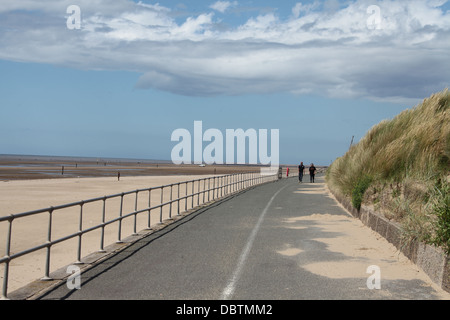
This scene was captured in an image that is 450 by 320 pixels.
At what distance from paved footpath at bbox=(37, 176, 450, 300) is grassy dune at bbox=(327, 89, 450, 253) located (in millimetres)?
781

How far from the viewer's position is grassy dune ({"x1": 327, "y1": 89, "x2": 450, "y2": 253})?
9.16 metres

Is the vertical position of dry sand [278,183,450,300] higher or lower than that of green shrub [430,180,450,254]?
lower

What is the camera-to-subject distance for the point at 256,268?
29.3ft

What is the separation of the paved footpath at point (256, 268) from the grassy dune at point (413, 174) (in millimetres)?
Result: 781

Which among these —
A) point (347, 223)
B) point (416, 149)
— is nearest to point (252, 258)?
point (347, 223)

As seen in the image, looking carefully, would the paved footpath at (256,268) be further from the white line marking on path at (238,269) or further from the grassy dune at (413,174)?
the grassy dune at (413,174)

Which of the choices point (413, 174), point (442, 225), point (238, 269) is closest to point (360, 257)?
point (442, 225)

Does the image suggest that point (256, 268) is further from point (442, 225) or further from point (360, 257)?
point (442, 225)

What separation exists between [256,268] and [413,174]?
7.20 m

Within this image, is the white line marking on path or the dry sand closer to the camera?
the white line marking on path

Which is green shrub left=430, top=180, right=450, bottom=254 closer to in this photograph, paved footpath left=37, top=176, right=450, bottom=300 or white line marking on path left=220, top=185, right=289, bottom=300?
paved footpath left=37, top=176, right=450, bottom=300

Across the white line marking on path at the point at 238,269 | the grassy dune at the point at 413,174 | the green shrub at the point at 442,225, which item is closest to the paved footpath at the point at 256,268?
the white line marking on path at the point at 238,269

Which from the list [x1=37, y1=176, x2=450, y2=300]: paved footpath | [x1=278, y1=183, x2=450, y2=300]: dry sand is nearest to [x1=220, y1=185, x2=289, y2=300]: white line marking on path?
[x1=37, y1=176, x2=450, y2=300]: paved footpath

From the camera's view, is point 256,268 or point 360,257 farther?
point 360,257
